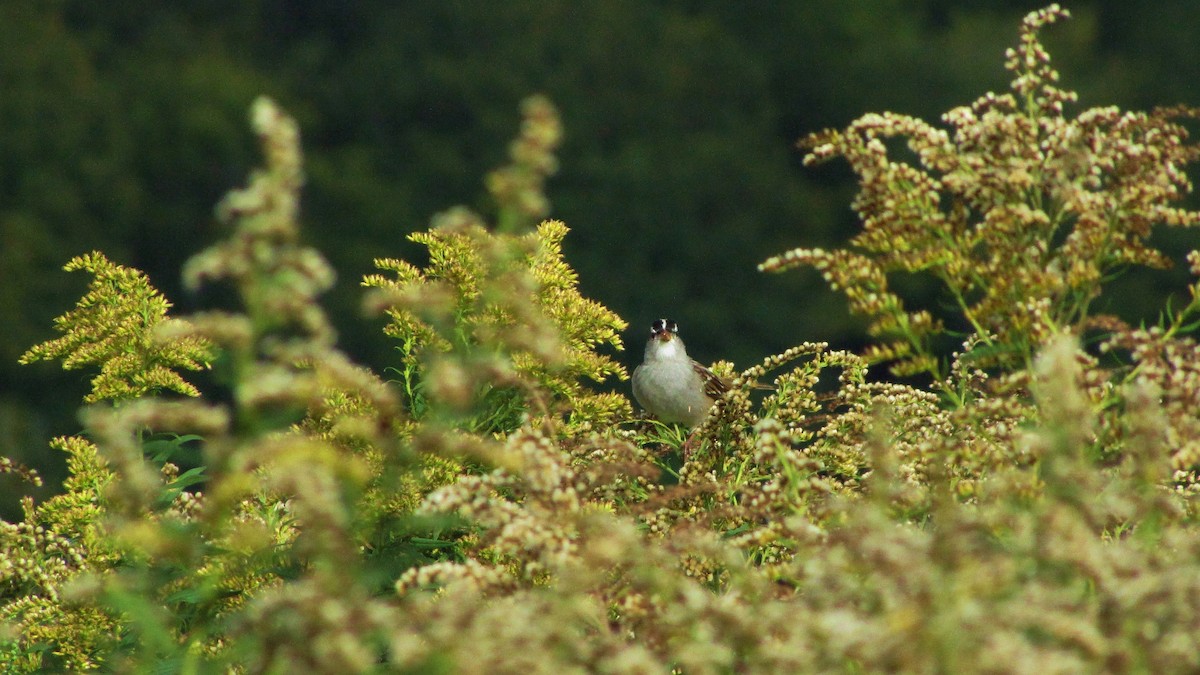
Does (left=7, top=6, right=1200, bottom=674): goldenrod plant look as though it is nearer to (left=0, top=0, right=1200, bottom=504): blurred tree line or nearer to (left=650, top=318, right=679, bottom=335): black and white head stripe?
(left=650, top=318, right=679, bottom=335): black and white head stripe

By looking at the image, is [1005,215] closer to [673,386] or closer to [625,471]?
[625,471]

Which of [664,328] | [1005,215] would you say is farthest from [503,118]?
[1005,215]

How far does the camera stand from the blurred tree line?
56.8m

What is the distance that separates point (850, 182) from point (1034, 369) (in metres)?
64.5

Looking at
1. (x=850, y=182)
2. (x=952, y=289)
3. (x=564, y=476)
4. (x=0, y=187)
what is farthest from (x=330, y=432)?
(x=850, y=182)

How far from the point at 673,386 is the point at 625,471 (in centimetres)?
570

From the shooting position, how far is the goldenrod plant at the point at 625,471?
4.16 m

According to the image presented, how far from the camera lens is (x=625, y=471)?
5660 mm

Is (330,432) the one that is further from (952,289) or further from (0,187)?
(0,187)

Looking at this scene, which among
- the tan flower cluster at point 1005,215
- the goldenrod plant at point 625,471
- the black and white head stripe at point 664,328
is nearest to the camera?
the goldenrod plant at point 625,471

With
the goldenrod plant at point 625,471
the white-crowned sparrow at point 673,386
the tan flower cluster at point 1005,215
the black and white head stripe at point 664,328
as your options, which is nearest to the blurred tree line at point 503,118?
the black and white head stripe at point 664,328

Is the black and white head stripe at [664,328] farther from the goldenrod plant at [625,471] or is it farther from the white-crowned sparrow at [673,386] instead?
the goldenrod plant at [625,471]

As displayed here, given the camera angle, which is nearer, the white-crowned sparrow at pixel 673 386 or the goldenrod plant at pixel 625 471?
the goldenrod plant at pixel 625 471

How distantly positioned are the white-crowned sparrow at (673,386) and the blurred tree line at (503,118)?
3587 cm
